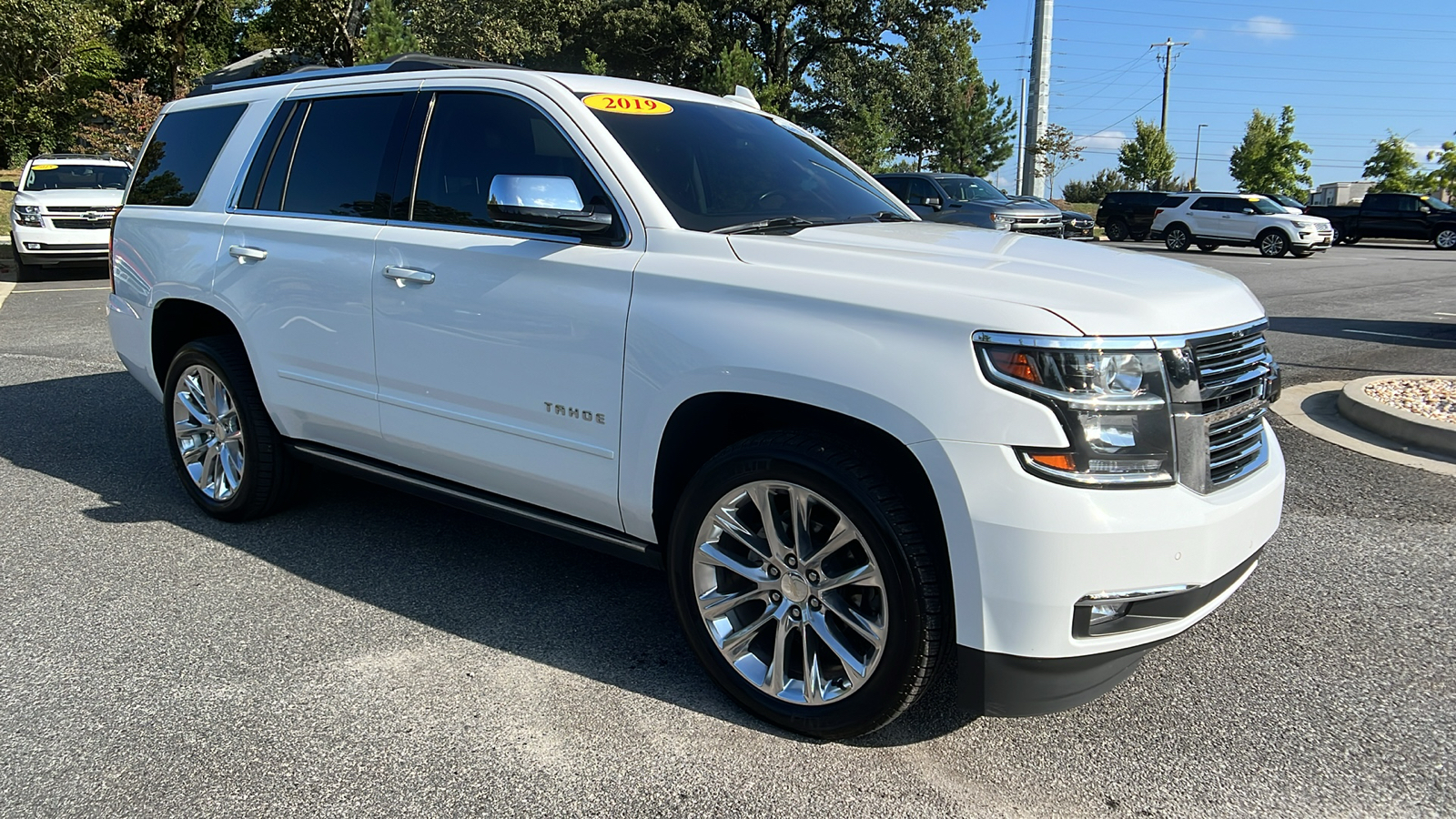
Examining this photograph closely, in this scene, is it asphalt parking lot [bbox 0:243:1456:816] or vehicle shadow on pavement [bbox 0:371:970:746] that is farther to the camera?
vehicle shadow on pavement [bbox 0:371:970:746]

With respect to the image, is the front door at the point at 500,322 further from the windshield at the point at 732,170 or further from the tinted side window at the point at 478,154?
the windshield at the point at 732,170

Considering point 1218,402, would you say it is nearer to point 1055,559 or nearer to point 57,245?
point 1055,559

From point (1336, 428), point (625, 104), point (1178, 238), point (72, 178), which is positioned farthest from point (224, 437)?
point (1178, 238)

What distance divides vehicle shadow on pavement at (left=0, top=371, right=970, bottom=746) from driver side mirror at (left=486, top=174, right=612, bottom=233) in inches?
56.7

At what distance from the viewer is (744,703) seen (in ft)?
10.1

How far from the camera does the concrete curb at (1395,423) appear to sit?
587 cm

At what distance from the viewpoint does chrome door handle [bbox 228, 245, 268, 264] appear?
434 centimetres

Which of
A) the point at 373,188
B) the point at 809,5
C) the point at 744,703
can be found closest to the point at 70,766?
the point at 744,703

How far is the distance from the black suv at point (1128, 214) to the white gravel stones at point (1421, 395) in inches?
1022

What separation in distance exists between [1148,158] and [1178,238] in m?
33.3

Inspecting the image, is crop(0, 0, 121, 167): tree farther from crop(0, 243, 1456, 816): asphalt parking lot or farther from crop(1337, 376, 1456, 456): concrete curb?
crop(1337, 376, 1456, 456): concrete curb

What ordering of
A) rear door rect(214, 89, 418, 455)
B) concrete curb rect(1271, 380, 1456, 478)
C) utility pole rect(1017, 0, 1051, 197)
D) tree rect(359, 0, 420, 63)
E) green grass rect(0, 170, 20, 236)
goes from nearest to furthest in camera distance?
rear door rect(214, 89, 418, 455) → concrete curb rect(1271, 380, 1456, 478) → green grass rect(0, 170, 20, 236) → tree rect(359, 0, 420, 63) → utility pole rect(1017, 0, 1051, 197)

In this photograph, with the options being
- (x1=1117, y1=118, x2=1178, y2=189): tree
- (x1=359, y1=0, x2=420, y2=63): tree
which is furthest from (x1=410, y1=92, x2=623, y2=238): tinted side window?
(x1=1117, y1=118, x2=1178, y2=189): tree

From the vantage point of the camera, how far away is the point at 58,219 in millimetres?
15680
